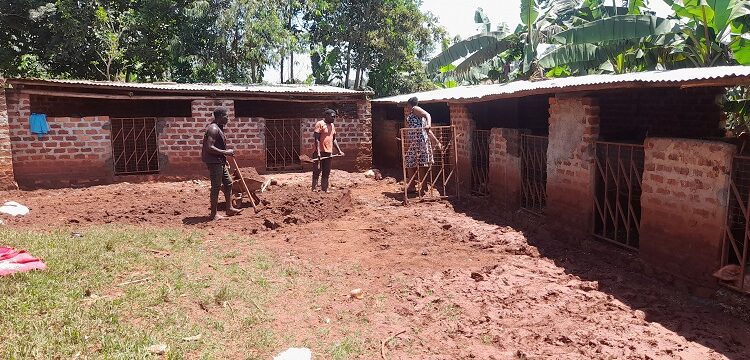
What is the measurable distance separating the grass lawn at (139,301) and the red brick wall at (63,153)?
5.04 m

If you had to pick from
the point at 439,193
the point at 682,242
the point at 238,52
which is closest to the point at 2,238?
the point at 439,193

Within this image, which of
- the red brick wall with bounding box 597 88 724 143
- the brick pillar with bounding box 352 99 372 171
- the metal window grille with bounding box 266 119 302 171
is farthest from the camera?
the brick pillar with bounding box 352 99 372 171

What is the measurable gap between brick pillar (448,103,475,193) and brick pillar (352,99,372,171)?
4379 millimetres

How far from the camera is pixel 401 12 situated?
20.8 metres

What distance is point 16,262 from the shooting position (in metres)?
5.74

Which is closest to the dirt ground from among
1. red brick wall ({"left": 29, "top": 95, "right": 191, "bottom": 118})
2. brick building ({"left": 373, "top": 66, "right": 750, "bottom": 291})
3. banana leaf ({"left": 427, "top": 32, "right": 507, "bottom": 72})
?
brick building ({"left": 373, "top": 66, "right": 750, "bottom": 291})

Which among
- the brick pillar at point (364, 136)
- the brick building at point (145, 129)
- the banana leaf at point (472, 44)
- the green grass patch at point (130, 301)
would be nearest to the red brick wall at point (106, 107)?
the brick building at point (145, 129)

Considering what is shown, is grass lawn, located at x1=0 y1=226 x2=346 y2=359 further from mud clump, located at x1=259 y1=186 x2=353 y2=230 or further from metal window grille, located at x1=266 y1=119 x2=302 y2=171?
metal window grille, located at x1=266 y1=119 x2=302 y2=171

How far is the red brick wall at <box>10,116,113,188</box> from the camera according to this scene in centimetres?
1160

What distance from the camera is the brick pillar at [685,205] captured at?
16.5 ft

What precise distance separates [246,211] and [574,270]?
5.91 meters

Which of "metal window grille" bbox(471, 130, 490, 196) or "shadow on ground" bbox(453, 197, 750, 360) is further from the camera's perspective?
"metal window grille" bbox(471, 130, 490, 196)

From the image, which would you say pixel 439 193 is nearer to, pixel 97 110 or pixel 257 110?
pixel 257 110

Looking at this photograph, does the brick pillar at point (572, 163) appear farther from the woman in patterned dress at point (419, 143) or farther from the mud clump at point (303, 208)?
the mud clump at point (303, 208)
